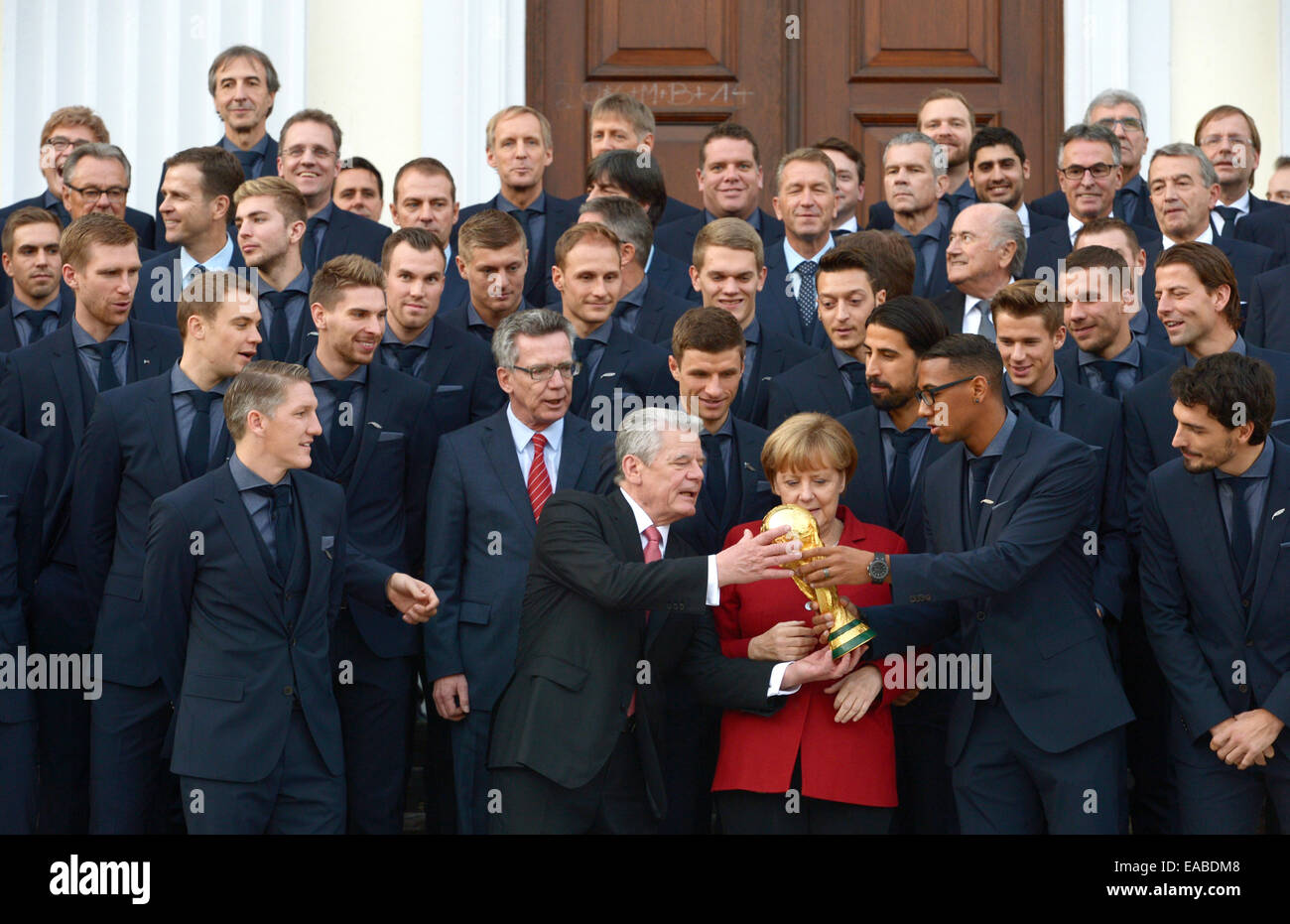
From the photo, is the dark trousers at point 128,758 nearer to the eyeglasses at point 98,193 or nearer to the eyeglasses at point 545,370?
the eyeglasses at point 545,370

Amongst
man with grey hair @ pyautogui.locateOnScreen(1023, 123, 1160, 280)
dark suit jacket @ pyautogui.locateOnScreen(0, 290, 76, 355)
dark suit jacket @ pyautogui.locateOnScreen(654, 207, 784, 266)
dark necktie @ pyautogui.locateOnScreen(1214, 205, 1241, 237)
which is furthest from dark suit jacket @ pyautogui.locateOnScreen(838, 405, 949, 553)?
dark necktie @ pyautogui.locateOnScreen(1214, 205, 1241, 237)

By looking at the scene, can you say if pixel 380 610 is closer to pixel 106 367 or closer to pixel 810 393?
pixel 106 367

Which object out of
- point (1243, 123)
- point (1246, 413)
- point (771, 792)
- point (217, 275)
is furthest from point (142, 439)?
point (1243, 123)

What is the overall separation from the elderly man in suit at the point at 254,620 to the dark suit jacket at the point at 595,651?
46 cm

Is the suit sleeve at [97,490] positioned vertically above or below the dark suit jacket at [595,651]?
above

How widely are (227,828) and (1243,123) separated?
20.4 ft

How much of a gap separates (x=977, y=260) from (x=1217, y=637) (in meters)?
2.09

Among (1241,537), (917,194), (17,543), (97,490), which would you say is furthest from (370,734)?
(917,194)

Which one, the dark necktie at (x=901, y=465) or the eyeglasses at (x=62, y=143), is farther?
→ the eyeglasses at (x=62, y=143)

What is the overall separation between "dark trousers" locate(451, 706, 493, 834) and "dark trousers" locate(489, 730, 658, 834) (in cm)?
45

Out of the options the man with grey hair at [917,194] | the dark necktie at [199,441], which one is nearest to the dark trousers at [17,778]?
the dark necktie at [199,441]

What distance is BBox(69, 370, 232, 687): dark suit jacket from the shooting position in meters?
6.05

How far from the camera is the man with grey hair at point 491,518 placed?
20.2ft

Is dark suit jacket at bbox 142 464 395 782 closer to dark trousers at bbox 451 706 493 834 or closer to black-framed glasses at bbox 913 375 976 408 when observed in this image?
dark trousers at bbox 451 706 493 834
